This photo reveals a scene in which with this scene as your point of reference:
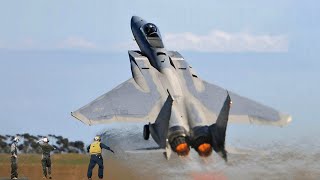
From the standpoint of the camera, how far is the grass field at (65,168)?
39.9 meters

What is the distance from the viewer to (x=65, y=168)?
48.7 meters

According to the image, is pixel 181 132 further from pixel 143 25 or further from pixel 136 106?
pixel 143 25

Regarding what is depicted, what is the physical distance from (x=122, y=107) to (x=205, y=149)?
5.31m

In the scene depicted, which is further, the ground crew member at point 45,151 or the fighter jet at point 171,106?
the ground crew member at point 45,151

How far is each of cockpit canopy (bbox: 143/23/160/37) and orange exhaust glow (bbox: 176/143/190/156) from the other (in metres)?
10.6

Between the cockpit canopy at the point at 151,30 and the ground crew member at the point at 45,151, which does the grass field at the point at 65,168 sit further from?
the cockpit canopy at the point at 151,30

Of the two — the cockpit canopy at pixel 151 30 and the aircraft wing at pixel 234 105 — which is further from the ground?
the cockpit canopy at pixel 151 30

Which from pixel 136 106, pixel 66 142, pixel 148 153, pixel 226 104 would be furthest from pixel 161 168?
pixel 66 142

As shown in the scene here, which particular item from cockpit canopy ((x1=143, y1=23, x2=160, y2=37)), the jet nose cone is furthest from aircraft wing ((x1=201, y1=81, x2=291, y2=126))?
the jet nose cone

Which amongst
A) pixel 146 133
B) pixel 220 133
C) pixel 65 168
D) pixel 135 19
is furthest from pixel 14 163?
pixel 135 19

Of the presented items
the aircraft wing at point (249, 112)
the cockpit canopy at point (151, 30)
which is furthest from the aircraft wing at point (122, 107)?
the cockpit canopy at point (151, 30)

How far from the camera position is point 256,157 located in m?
36.9

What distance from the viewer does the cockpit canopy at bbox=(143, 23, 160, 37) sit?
44656 mm

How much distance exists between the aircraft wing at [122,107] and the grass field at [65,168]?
9.41 ft
